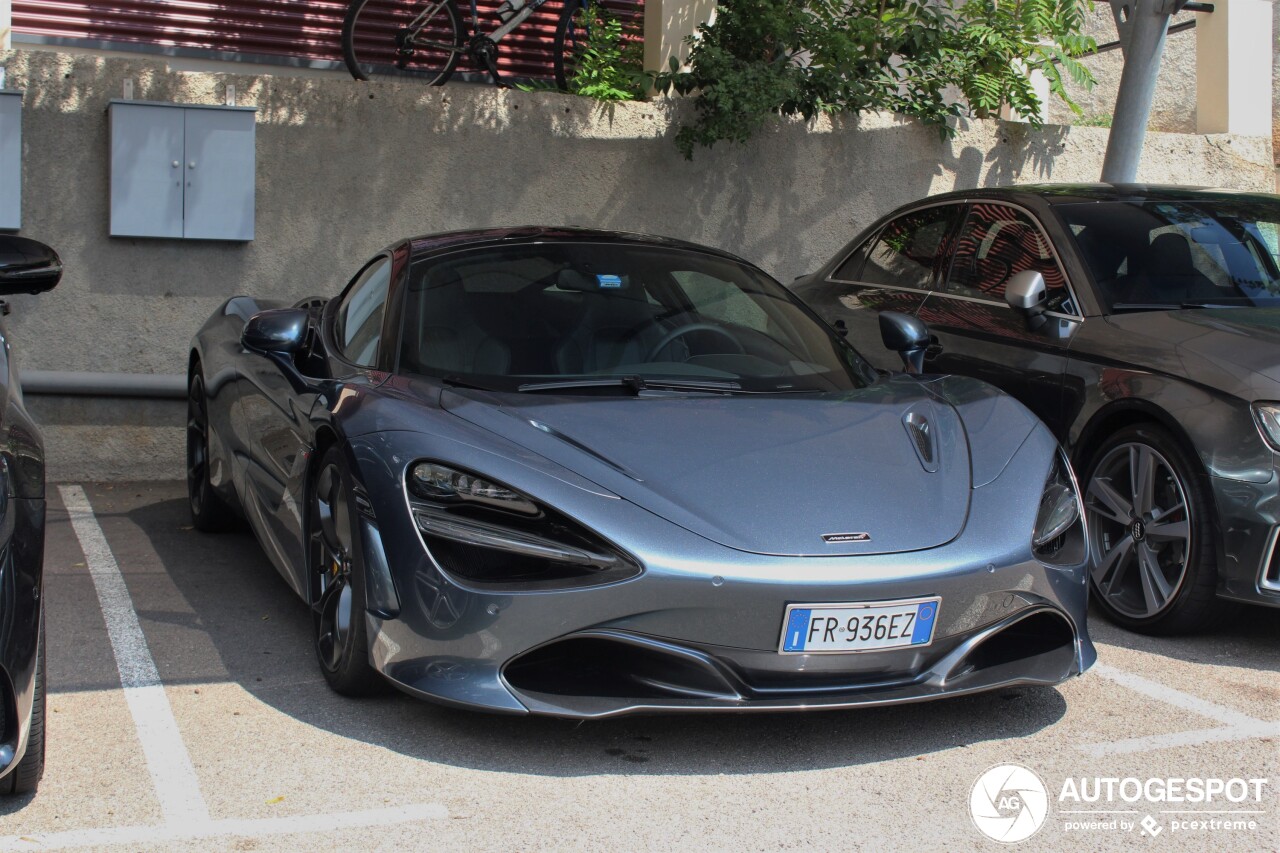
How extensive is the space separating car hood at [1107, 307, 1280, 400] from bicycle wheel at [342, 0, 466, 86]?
15.9ft

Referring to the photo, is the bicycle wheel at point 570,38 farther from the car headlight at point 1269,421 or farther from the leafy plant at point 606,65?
the car headlight at point 1269,421

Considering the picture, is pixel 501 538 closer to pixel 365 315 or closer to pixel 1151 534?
pixel 365 315

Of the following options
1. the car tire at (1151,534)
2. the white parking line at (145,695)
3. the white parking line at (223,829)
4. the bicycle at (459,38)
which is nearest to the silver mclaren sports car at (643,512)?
the white parking line at (223,829)

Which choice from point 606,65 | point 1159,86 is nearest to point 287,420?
point 606,65

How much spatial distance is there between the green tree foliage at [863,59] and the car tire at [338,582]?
4.82 metres

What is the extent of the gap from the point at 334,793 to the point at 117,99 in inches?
208

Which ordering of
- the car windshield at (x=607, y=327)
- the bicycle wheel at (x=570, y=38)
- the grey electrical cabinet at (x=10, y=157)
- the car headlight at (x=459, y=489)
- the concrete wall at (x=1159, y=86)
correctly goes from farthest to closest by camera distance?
the concrete wall at (x=1159, y=86)
the bicycle wheel at (x=570, y=38)
the grey electrical cabinet at (x=10, y=157)
the car windshield at (x=607, y=327)
the car headlight at (x=459, y=489)

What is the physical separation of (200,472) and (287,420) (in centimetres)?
186

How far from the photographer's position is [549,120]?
8414 mm

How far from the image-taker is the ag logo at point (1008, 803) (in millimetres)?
3283

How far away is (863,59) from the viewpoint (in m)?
9.08

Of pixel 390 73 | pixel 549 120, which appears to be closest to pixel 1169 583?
pixel 549 120

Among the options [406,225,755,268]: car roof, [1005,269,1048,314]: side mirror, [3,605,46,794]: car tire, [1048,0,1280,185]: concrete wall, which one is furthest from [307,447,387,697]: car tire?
[1048,0,1280,185]: concrete wall

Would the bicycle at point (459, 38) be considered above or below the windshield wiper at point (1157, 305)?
above
